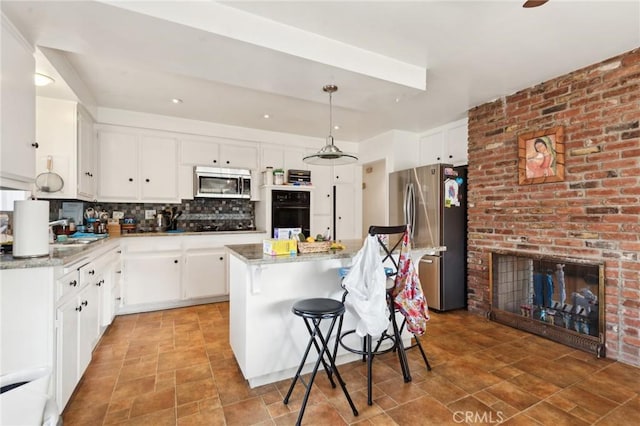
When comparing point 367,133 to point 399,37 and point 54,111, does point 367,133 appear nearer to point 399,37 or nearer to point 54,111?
point 399,37

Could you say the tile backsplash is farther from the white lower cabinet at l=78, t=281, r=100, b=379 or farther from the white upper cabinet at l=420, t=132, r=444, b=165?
the white upper cabinet at l=420, t=132, r=444, b=165

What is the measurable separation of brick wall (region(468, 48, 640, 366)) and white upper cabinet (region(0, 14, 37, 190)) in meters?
4.09

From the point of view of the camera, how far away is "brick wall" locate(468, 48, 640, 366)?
240 centimetres

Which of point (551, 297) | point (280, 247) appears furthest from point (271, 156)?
point (551, 297)

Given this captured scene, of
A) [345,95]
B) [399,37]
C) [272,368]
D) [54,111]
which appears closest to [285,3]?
[399,37]

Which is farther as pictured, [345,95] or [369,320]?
[345,95]

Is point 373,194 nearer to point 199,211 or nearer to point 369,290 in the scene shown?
point 199,211

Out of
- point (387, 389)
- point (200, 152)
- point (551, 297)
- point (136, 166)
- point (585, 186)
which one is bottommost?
point (387, 389)

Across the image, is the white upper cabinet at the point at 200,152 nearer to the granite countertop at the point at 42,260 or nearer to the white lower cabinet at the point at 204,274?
the white lower cabinet at the point at 204,274

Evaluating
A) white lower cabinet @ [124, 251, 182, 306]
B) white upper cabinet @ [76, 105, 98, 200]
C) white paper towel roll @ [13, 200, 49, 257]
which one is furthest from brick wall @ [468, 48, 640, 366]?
white upper cabinet @ [76, 105, 98, 200]

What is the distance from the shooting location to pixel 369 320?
74.4 inches

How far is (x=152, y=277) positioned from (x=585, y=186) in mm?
4527

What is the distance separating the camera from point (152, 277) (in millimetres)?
3684

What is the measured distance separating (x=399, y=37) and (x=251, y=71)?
1.11 metres
